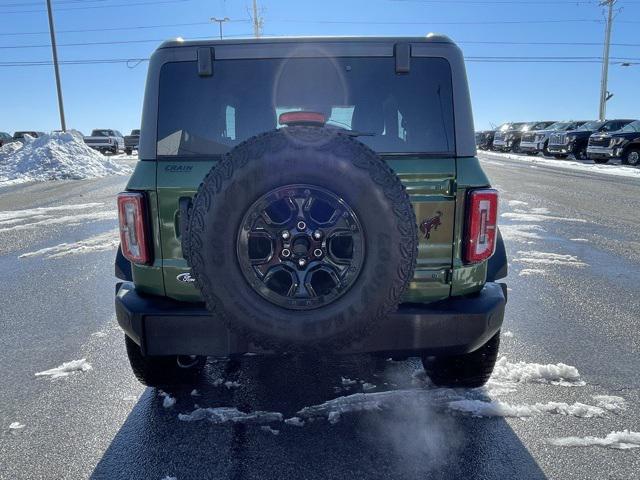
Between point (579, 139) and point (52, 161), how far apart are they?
2507cm

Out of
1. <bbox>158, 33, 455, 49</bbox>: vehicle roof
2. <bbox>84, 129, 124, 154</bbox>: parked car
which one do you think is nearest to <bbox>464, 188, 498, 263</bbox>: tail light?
<bbox>158, 33, 455, 49</bbox>: vehicle roof

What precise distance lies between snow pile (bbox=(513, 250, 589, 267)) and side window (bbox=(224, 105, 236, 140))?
4587 millimetres

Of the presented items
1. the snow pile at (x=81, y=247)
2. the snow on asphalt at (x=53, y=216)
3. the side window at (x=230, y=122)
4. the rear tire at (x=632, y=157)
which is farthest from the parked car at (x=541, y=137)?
the side window at (x=230, y=122)

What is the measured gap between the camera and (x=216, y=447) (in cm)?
239

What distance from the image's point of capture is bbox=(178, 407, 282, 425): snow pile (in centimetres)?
262

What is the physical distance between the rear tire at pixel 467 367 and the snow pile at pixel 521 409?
14cm

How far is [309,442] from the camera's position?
2.43 m

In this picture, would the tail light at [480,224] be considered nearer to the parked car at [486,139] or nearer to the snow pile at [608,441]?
the snow pile at [608,441]

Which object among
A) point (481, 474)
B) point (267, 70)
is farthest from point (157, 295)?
point (481, 474)

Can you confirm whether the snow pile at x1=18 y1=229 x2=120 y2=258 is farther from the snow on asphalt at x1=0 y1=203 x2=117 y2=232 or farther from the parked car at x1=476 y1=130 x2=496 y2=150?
the parked car at x1=476 y1=130 x2=496 y2=150

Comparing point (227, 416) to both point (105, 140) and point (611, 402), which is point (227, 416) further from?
point (105, 140)

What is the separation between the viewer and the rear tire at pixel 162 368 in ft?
9.18

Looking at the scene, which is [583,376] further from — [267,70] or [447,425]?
[267,70]

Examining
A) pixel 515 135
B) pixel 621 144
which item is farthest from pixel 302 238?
pixel 515 135
